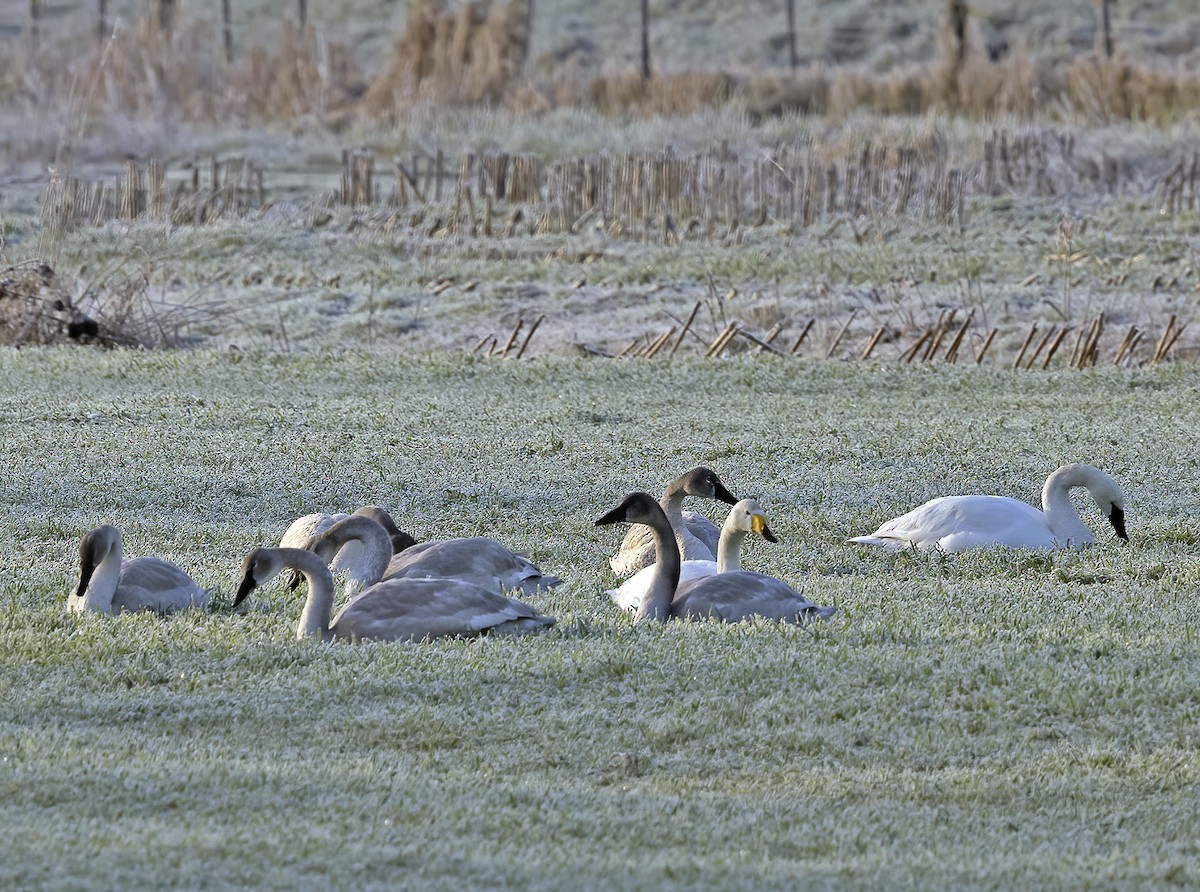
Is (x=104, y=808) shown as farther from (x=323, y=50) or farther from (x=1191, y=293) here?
(x=323, y=50)

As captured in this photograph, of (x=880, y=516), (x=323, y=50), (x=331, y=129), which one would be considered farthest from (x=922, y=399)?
(x=323, y=50)

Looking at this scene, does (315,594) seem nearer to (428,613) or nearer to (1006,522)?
(428,613)

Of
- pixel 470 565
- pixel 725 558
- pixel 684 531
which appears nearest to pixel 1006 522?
pixel 684 531

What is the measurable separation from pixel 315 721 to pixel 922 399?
25.6 feet

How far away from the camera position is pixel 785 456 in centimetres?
999

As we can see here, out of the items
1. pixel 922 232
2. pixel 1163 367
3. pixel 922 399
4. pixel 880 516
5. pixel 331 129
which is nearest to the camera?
pixel 880 516

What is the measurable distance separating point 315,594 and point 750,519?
1.54 metres

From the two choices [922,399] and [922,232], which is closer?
[922,399]

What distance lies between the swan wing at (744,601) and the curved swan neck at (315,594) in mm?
1171

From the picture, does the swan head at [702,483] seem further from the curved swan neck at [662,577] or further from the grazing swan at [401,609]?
the grazing swan at [401,609]

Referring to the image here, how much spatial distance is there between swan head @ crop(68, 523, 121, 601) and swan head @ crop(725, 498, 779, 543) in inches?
81.8

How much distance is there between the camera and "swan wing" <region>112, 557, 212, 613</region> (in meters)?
6.23

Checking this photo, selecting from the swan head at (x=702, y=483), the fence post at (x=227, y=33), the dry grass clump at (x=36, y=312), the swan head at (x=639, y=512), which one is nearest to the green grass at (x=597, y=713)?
the swan head at (x=639, y=512)

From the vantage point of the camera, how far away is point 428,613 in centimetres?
584
